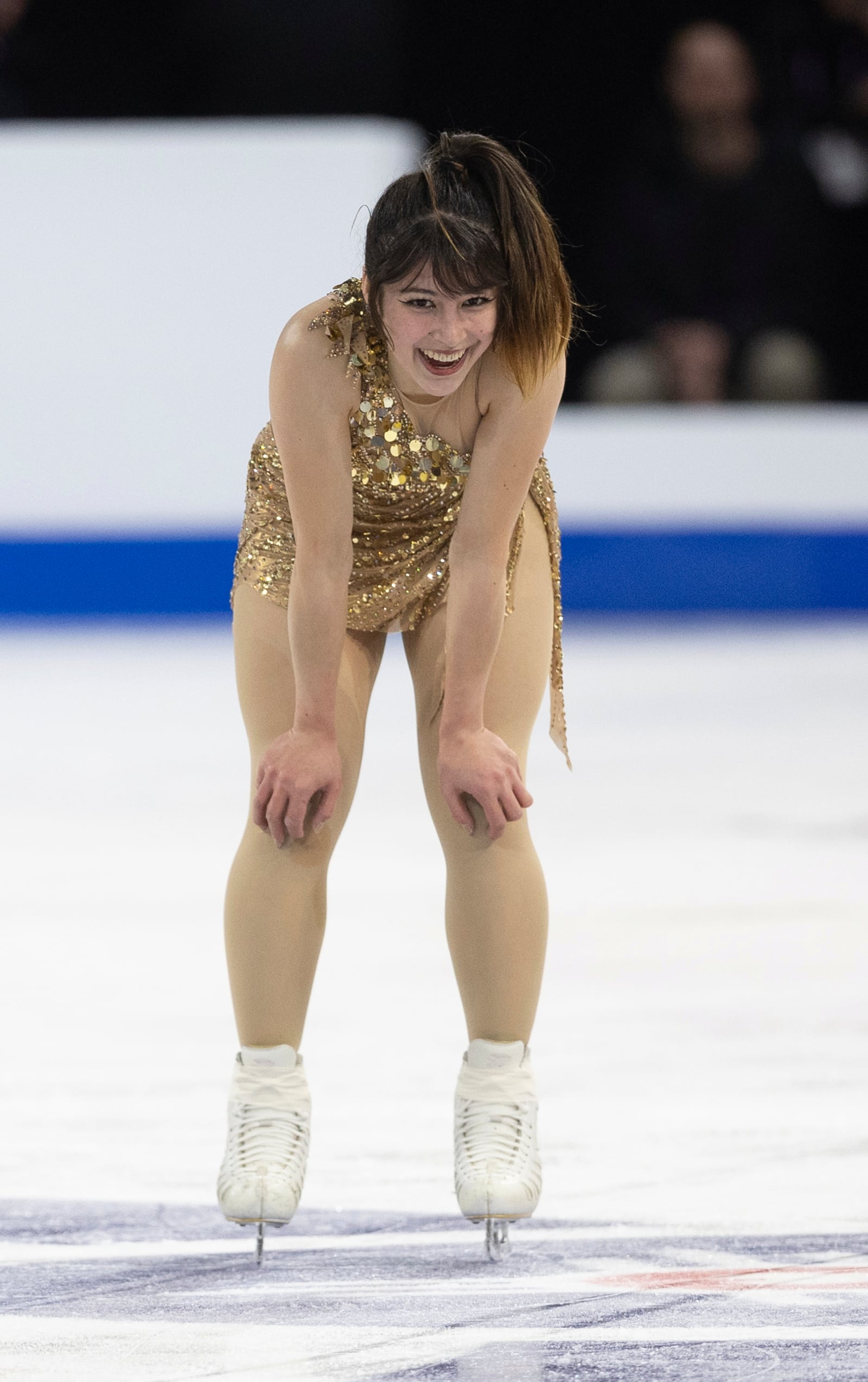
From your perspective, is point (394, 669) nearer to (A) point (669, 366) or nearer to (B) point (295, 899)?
(A) point (669, 366)

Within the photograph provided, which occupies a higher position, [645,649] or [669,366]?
[669,366]

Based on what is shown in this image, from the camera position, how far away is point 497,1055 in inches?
63.1

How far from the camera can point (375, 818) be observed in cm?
319

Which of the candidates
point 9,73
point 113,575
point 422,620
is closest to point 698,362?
point 113,575

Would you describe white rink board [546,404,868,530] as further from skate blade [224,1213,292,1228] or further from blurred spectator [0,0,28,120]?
skate blade [224,1213,292,1228]

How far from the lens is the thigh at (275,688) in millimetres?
1626

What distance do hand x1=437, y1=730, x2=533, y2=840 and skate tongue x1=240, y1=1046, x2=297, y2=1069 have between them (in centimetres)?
24

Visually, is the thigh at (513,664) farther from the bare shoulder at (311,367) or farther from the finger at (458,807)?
the bare shoulder at (311,367)

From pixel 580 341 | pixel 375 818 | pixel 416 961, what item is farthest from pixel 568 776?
pixel 580 341

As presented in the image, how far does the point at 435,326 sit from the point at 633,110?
18.0 feet

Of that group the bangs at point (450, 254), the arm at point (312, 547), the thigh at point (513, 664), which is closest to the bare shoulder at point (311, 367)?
the arm at point (312, 547)

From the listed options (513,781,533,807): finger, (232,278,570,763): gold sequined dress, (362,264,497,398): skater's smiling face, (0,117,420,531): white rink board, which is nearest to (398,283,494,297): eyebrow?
(362,264,497,398): skater's smiling face

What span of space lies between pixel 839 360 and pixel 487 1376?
5517 mm

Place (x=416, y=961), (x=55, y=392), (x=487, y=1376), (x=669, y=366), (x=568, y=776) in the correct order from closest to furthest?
(x=487, y=1376)
(x=416, y=961)
(x=568, y=776)
(x=55, y=392)
(x=669, y=366)
